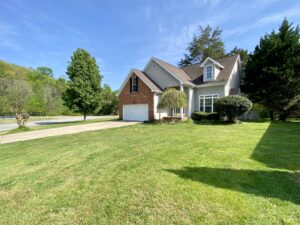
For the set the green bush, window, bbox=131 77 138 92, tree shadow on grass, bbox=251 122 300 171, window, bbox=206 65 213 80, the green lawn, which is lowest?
the green lawn

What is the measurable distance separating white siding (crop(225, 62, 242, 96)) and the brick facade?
7945 millimetres

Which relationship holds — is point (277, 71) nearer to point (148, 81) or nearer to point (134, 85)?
point (148, 81)

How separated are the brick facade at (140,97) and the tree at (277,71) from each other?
37.1 ft

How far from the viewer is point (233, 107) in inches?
519

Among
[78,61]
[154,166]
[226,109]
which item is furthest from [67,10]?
[226,109]

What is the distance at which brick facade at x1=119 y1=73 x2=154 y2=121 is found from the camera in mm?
17656

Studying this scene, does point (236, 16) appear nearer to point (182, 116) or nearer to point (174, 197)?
point (182, 116)

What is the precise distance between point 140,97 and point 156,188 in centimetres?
1568

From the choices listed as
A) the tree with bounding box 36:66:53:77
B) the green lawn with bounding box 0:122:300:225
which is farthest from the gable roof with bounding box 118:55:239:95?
the tree with bounding box 36:66:53:77

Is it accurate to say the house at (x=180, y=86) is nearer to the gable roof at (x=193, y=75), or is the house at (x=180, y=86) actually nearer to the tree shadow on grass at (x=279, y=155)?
the gable roof at (x=193, y=75)

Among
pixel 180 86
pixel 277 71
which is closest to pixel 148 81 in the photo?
pixel 180 86

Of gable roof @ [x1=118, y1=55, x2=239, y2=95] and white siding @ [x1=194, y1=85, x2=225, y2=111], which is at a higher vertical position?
gable roof @ [x1=118, y1=55, x2=239, y2=95]

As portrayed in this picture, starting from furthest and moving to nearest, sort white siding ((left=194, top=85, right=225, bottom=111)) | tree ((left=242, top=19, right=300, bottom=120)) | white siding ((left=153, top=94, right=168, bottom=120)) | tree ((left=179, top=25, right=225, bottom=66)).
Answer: tree ((left=179, top=25, right=225, bottom=66)) < white siding ((left=153, top=94, right=168, bottom=120)) < white siding ((left=194, top=85, right=225, bottom=111)) < tree ((left=242, top=19, right=300, bottom=120))

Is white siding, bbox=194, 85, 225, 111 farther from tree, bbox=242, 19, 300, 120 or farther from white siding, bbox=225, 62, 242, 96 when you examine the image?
tree, bbox=242, 19, 300, 120
